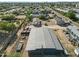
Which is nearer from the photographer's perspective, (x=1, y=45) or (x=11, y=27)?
(x=1, y=45)

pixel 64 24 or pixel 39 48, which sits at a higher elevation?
pixel 39 48

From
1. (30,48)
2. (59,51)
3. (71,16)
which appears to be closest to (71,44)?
(59,51)

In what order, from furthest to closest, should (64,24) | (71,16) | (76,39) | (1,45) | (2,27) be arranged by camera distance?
1. (71,16)
2. (64,24)
3. (2,27)
4. (76,39)
5. (1,45)

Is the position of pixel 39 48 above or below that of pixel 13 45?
above

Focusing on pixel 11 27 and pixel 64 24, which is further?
pixel 64 24

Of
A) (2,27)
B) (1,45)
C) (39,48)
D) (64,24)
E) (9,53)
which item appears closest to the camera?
(39,48)

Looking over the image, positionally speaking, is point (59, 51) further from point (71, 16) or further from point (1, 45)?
point (71, 16)

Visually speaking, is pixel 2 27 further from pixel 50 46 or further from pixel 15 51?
pixel 50 46

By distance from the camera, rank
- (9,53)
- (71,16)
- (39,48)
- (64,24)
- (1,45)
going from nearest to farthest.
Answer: (39,48), (9,53), (1,45), (64,24), (71,16)

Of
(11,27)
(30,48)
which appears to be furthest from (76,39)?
(11,27)
